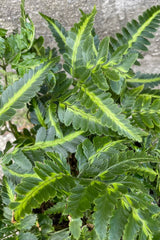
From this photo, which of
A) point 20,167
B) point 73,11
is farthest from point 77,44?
point 73,11

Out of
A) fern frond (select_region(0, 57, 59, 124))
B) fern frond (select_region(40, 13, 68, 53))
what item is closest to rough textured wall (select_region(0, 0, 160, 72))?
fern frond (select_region(40, 13, 68, 53))

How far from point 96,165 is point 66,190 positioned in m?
0.13

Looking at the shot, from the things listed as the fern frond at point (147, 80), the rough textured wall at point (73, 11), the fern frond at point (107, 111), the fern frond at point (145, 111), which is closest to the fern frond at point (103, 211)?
the fern frond at point (107, 111)

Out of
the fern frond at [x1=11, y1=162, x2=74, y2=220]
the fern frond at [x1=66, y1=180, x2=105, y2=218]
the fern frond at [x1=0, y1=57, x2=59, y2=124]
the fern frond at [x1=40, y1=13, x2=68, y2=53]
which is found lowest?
the fern frond at [x1=66, y1=180, x2=105, y2=218]

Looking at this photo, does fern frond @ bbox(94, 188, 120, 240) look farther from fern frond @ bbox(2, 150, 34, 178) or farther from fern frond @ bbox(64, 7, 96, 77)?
fern frond @ bbox(64, 7, 96, 77)

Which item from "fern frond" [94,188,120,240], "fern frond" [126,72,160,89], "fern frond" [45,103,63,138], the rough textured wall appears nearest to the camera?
"fern frond" [94,188,120,240]

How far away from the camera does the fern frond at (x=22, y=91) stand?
29.1 inches

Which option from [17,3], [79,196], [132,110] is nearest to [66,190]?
[79,196]

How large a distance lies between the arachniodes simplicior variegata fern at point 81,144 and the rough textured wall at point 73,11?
0.37 m

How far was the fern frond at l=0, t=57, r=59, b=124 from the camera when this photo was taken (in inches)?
29.1

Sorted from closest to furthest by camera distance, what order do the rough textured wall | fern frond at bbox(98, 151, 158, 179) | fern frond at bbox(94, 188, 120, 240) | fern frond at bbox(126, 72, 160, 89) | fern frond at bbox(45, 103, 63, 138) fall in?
fern frond at bbox(94, 188, 120, 240)
fern frond at bbox(98, 151, 158, 179)
fern frond at bbox(45, 103, 63, 138)
fern frond at bbox(126, 72, 160, 89)
the rough textured wall

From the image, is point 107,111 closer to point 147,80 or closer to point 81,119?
point 81,119

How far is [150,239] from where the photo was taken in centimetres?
64

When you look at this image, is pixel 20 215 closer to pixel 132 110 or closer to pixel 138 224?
pixel 138 224
